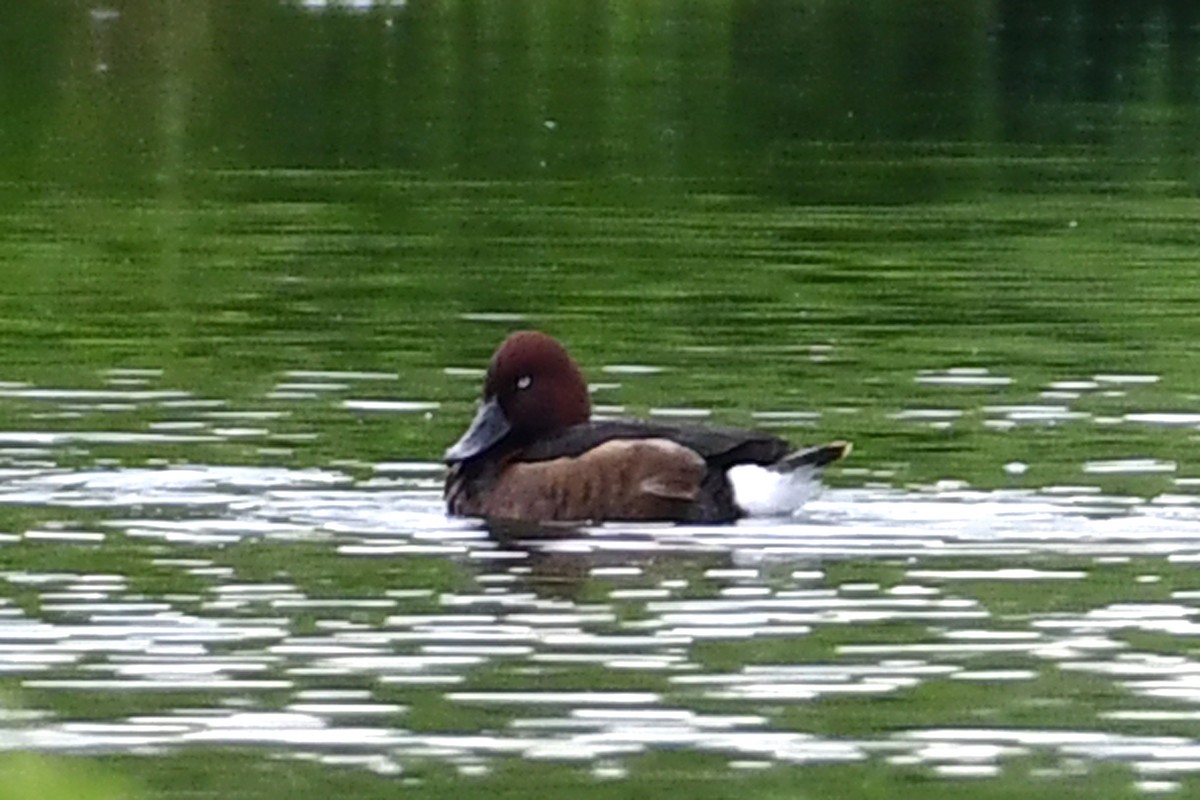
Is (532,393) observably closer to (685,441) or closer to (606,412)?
(685,441)

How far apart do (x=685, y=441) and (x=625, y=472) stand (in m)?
0.28

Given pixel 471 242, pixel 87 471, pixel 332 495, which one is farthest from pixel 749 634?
pixel 471 242

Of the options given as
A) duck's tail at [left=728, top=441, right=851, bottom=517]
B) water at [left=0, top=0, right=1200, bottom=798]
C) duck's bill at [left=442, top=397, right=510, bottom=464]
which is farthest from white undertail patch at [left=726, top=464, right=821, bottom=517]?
duck's bill at [left=442, top=397, right=510, bottom=464]

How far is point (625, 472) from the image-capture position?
1641cm

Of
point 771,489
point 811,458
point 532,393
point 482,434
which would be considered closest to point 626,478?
point 771,489

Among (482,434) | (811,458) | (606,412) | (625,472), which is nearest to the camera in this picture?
(811,458)

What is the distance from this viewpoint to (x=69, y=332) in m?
23.0

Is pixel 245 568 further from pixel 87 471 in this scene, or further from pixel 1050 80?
pixel 1050 80

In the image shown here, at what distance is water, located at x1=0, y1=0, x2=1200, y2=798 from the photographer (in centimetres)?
1209

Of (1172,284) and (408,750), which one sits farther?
(1172,284)

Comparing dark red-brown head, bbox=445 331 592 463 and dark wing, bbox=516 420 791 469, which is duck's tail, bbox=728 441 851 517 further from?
dark red-brown head, bbox=445 331 592 463

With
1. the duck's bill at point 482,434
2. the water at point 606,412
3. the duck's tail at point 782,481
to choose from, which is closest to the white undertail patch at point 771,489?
the duck's tail at point 782,481

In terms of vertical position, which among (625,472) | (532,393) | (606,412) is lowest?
(606,412)

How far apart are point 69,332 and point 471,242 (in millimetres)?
6621
